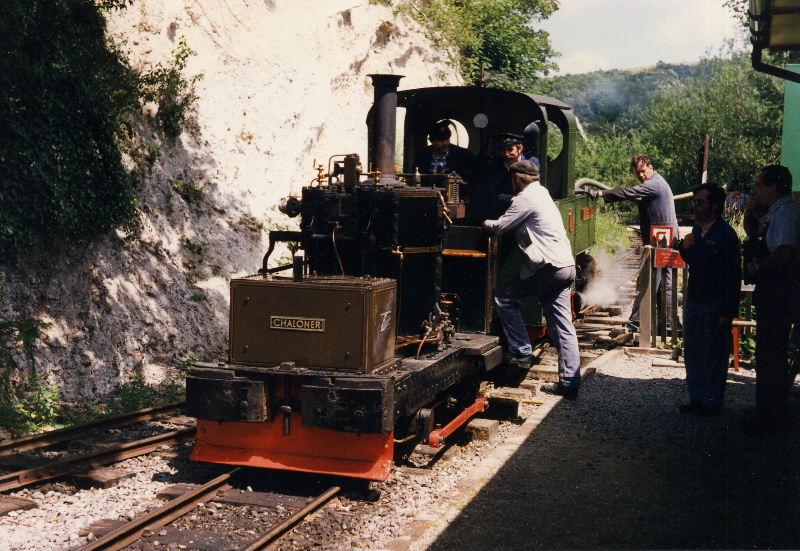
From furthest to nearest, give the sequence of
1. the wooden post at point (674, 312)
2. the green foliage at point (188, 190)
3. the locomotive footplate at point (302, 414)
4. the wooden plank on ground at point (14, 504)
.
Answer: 1. the green foliage at point (188, 190)
2. the wooden post at point (674, 312)
3. the locomotive footplate at point (302, 414)
4. the wooden plank on ground at point (14, 504)

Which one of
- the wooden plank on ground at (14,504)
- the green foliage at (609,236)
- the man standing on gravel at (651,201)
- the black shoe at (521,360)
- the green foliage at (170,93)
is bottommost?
the wooden plank on ground at (14,504)

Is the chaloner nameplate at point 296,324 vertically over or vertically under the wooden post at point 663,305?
over

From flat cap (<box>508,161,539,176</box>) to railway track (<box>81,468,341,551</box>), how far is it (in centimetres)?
326

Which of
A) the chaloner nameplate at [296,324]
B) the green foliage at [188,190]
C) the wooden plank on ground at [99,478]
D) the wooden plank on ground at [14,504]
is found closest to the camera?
the wooden plank on ground at [14,504]

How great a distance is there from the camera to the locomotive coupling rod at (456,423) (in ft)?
20.1

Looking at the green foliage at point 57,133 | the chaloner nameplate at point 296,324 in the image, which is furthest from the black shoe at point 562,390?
the green foliage at point 57,133

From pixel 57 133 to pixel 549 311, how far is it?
607 cm

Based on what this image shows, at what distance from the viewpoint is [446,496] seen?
5508 mm

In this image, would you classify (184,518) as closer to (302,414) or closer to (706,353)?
(302,414)

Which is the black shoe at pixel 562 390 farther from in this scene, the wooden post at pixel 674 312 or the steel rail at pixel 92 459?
the steel rail at pixel 92 459

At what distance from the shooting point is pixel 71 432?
23.2 feet

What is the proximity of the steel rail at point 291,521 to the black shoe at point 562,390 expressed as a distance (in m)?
3.03

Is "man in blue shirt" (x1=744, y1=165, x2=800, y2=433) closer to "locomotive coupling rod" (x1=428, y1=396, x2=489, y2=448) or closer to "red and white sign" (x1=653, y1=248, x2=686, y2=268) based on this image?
"locomotive coupling rod" (x1=428, y1=396, x2=489, y2=448)

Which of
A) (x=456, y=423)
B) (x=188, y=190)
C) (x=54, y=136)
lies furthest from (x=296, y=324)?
(x=188, y=190)
